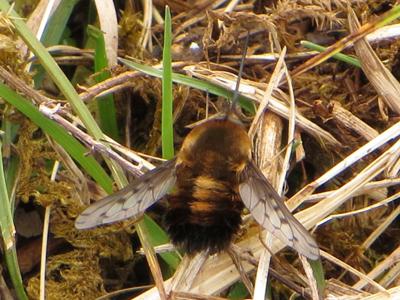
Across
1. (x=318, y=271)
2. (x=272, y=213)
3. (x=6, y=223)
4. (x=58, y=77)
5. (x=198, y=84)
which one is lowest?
(x=318, y=271)

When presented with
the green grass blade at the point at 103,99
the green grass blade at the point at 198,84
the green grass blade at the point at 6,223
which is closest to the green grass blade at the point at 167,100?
the green grass blade at the point at 198,84

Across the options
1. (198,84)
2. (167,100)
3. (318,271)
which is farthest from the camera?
(198,84)

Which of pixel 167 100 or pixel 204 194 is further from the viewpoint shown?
pixel 167 100

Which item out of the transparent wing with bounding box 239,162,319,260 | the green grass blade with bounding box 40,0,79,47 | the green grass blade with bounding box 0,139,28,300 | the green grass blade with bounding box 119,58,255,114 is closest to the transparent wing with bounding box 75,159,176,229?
the transparent wing with bounding box 239,162,319,260

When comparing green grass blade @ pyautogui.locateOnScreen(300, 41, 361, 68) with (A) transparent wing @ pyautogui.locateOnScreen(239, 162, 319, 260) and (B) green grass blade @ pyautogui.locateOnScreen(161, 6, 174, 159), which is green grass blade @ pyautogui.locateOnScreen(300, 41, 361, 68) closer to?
(B) green grass blade @ pyautogui.locateOnScreen(161, 6, 174, 159)

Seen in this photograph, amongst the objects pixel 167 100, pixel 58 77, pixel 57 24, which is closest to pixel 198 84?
pixel 167 100

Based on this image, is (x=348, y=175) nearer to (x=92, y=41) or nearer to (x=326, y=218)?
(x=326, y=218)

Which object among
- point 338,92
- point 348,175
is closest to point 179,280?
point 348,175

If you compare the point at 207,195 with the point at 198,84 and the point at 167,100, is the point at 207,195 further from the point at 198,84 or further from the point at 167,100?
the point at 198,84
